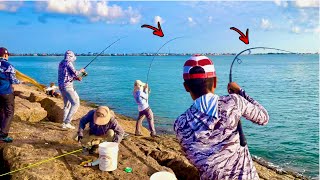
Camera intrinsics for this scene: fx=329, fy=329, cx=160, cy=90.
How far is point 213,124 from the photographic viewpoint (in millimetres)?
2861

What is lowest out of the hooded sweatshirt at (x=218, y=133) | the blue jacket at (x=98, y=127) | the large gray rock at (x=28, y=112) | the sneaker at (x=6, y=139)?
the large gray rock at (x=28, y=112)

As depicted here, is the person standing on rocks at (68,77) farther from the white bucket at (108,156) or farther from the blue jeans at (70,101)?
the white bucket at (108,156)

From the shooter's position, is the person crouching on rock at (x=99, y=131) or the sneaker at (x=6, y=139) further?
the sneaker at (x=6, y=139)

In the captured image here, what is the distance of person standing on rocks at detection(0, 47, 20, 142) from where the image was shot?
6.84m

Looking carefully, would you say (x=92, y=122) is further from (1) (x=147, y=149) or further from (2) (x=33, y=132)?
(2) (x=33, y=132)

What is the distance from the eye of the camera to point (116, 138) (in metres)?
6.33

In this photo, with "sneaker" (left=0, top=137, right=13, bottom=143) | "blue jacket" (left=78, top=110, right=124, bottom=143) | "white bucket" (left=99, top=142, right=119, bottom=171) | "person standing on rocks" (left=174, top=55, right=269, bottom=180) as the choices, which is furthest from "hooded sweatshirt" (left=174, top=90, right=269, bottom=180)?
"sneaker" (left=0, top=137, right=13, bottom=143)

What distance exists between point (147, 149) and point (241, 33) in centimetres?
354

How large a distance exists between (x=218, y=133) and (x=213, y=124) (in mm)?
104

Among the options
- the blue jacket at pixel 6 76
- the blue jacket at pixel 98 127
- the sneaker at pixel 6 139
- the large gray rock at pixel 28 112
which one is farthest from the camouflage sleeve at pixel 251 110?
the large gray rock at pixel 28 112

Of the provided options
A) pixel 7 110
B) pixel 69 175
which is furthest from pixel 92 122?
pixel 7 110

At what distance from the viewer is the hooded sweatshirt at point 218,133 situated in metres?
2.86

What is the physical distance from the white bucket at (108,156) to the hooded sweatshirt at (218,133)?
2503 mm

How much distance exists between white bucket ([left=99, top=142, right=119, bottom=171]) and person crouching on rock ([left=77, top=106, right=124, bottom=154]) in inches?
33.2
